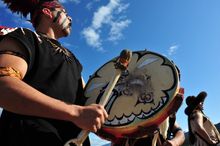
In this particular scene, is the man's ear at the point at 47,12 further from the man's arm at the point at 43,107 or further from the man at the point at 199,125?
the man at the point at 199,125

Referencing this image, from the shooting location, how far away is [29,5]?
Answer: 255 centimetres

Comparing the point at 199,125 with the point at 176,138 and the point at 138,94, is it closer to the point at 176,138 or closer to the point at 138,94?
the point at 176,138

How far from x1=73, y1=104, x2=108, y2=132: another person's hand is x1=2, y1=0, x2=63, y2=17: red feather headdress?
1129 millimetres

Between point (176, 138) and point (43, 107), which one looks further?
point (176, 138)

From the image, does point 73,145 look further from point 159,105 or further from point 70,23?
point 70,23

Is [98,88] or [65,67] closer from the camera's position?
[65,67]

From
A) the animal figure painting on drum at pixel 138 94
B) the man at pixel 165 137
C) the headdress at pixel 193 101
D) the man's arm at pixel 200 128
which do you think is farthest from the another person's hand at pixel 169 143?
the headdress at pixel 193 101

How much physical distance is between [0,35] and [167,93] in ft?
3.30

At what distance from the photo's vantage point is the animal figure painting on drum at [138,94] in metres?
2.04

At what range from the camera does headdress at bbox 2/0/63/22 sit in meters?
2.50

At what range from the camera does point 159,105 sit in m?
2.06

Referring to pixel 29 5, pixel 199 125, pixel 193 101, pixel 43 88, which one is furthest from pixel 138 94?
pixel 193 101

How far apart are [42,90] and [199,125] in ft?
14.1

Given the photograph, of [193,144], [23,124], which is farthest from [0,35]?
[193,144]
